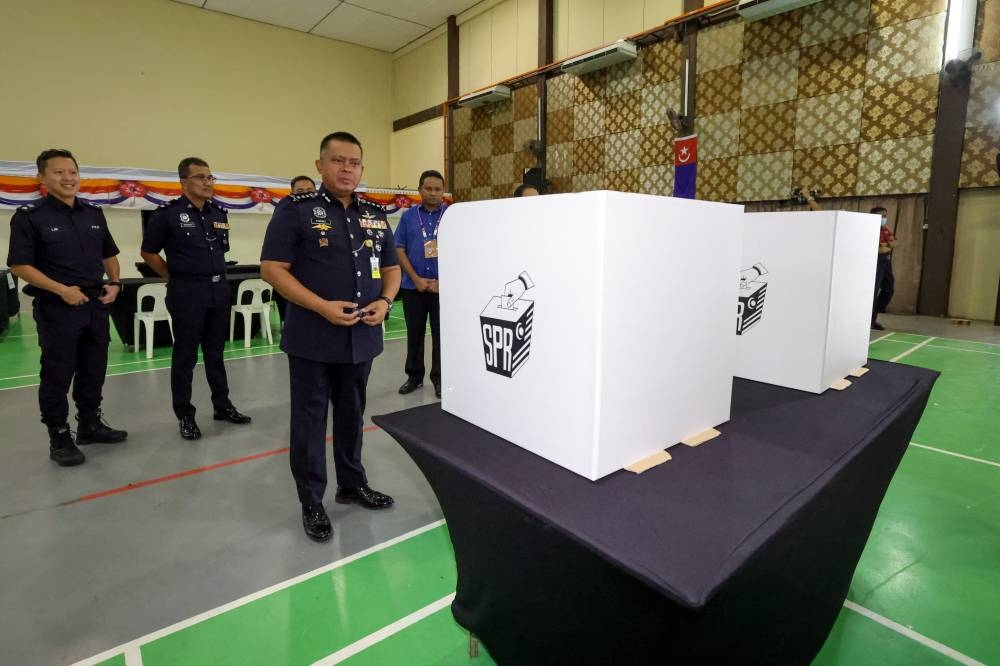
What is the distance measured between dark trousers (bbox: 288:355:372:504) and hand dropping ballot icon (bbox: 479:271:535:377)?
1.13 metres

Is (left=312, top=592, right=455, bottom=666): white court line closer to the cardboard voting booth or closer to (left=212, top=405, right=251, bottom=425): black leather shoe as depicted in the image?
the cardboard voting booth

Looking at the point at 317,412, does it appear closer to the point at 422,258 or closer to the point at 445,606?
the point at 445,606

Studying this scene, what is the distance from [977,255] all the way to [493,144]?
853 centimetres

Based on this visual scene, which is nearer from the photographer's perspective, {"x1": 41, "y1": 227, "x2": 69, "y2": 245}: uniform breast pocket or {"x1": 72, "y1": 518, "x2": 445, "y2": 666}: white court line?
{"x1": 72, "y1": 518, "x2": 445, "y2": 666}: white court line

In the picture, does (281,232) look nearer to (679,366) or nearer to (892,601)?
(679,366)

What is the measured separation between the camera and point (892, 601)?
170 cm

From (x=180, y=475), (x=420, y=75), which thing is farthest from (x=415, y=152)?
(x=180, y=475)

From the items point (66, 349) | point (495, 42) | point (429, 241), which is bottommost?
point (66, 349)

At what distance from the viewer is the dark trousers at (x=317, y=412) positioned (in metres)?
2.04

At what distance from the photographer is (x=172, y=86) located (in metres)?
11.2

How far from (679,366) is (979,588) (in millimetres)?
1609

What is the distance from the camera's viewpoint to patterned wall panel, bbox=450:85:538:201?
1107 cm

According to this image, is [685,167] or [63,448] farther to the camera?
[685,167]

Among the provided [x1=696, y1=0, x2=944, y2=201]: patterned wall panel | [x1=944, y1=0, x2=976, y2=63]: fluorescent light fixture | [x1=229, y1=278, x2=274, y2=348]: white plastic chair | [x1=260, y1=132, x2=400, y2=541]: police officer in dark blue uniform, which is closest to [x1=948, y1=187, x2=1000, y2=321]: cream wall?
[x1=696, y1=0, x2=944, y2=201]: patterned wall panel
